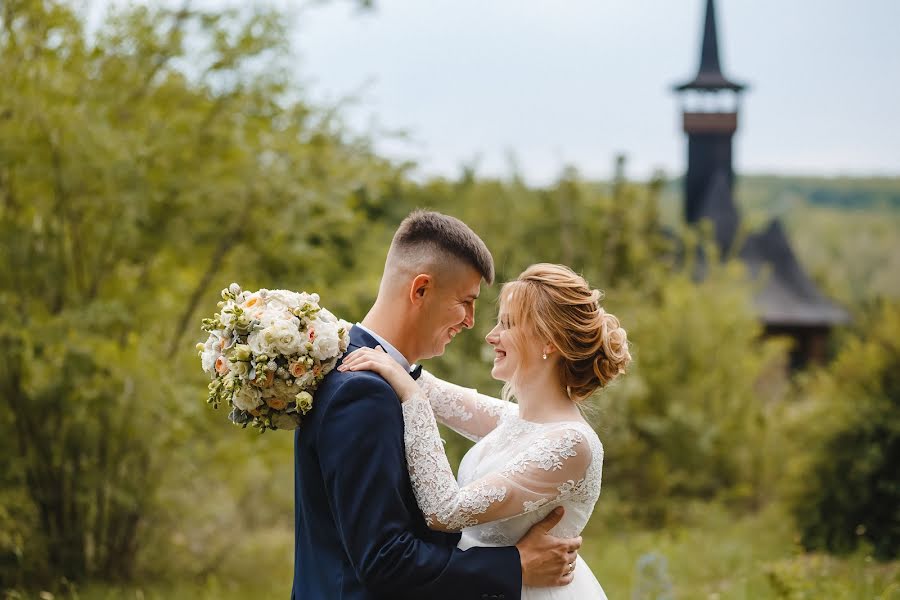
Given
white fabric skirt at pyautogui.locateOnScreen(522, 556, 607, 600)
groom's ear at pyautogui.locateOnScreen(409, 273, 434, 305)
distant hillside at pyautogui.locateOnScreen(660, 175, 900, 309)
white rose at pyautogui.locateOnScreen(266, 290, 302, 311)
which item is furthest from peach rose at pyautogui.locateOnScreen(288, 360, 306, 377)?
distant hillside at pyautogui.locateOnScreen(660, 175, 900, 309)

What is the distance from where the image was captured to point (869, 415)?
9.91m

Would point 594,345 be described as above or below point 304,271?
above

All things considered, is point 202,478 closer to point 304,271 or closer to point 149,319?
point 149,319

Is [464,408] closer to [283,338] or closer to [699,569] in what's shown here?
[283,338]

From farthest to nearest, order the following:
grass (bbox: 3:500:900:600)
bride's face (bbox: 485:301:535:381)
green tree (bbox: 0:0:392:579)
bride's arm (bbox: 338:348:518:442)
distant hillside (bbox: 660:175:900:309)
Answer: distant hillside (bbox: 660:175:900:309)
green tree (bbox: 0:0:392:579)
grass (bbox: 3:500:900:600)
bride's arm (bbox: 338:348:518:442)
bride's face (bbox: 485:301:535:381)

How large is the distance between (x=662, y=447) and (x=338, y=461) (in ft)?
38.7

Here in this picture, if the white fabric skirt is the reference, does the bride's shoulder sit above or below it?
above

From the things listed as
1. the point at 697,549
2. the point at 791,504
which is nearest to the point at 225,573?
the point at 697,549

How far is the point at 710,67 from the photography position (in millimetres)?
36562

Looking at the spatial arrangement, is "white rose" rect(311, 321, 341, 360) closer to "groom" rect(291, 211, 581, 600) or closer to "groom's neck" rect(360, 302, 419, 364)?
"groom" rect(291, 211, 581, 600)

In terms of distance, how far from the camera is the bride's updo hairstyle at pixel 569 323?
10.7 feet

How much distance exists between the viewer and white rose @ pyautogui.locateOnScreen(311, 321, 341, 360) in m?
2.85

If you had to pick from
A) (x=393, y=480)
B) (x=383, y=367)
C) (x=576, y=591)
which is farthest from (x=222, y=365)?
(x=576, y=591)

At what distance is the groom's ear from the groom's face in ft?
0.07
